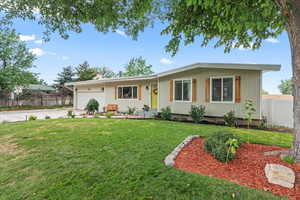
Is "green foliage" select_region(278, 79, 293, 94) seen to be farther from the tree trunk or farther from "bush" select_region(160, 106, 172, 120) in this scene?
the tree trunk

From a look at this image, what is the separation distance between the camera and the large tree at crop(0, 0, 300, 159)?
107 inches

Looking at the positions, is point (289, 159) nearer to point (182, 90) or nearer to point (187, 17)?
point (187, 17)

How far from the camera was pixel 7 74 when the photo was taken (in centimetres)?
1593

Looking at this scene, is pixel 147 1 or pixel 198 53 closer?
pixel 147 1

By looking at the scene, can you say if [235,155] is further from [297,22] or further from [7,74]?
[7,74]

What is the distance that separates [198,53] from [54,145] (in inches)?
478

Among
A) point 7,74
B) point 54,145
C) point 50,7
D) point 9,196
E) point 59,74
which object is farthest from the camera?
point 59,74

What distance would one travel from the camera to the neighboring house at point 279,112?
677 cm

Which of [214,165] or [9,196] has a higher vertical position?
[214,165]

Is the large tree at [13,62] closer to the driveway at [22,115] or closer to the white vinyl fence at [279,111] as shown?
the driveway at [22,115]

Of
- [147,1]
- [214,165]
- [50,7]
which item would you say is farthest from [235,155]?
[50,7]

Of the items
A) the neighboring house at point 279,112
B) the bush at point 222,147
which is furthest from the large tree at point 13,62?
the neighboring house at point 279,112

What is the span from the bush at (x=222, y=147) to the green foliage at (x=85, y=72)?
→ 27.7m

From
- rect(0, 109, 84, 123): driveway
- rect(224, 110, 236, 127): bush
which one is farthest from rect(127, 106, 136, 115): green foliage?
rect(224, 110, 236, 127): bush
